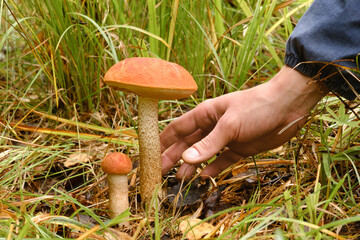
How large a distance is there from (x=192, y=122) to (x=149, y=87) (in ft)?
2.17

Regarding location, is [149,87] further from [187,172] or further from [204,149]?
[187,172]

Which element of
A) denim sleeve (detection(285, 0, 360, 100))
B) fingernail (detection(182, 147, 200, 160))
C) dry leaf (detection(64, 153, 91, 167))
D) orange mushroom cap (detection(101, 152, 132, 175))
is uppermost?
denim sleeve (detection(285, 0, 360, 100))

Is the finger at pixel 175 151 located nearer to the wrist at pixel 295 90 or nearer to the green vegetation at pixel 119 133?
the green vegetation at pixel 119 133

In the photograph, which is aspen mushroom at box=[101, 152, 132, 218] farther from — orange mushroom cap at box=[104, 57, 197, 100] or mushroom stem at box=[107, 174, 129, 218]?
orange mushroom cap at box=[104, 57, 197, 100]

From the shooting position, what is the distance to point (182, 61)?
259 centimetres

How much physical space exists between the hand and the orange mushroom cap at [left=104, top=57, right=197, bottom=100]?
301 mm

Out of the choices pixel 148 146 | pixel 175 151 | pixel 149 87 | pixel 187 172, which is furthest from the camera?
pixel 175 151

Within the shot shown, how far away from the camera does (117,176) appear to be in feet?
5.28

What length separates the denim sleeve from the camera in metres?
1.50

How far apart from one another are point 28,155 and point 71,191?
0.32 meters

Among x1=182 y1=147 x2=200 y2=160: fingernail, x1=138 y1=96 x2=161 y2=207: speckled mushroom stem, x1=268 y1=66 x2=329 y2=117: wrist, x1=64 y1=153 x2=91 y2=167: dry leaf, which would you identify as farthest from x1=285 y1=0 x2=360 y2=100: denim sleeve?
x1=64 y1=153 x2=91 y2=167: dry leaf

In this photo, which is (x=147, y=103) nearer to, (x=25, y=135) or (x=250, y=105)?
(x=250, y=105)

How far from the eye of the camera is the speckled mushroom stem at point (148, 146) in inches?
65.7

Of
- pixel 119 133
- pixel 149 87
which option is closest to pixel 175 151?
pixel 119 133
